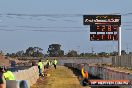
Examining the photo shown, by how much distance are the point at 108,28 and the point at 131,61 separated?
651 cm

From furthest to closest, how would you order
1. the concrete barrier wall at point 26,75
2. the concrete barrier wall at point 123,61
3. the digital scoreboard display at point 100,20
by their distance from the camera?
the concrete barrier wall at point 123,61
the digital scoreboard display at point 100,20
the concrete barrier wall at point 26,75

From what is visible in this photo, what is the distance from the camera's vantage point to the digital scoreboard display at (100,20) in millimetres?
78625

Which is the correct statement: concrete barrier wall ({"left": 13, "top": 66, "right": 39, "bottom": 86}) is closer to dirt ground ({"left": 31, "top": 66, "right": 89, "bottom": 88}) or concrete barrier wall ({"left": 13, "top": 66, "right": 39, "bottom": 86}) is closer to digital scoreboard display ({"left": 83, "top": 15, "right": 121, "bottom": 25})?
dirt ground ({"left": 31, "top": 66, "right": 89, "bottom": 88})

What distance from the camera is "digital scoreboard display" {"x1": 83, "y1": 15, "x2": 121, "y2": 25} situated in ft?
258

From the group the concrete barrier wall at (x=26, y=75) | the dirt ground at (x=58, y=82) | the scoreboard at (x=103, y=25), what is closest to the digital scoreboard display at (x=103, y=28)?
the scoreboard at (x=103, y=25)

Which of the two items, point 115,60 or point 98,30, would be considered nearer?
point 98,30

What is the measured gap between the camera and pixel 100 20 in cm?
7906

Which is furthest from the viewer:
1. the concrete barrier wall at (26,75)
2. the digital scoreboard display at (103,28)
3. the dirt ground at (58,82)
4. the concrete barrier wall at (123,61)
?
the concrete barrier wall at (123,61)

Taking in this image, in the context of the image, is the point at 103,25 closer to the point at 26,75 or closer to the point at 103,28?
the point at 103,28

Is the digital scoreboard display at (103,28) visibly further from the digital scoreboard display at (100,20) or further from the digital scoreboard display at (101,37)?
the digital scoreboard display at (100,20)

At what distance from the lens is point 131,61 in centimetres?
7925

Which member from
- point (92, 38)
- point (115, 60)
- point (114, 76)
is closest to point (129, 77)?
point (114, 76)

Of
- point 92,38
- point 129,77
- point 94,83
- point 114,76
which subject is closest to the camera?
point 94,83

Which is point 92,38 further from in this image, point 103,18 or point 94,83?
point 94,83
